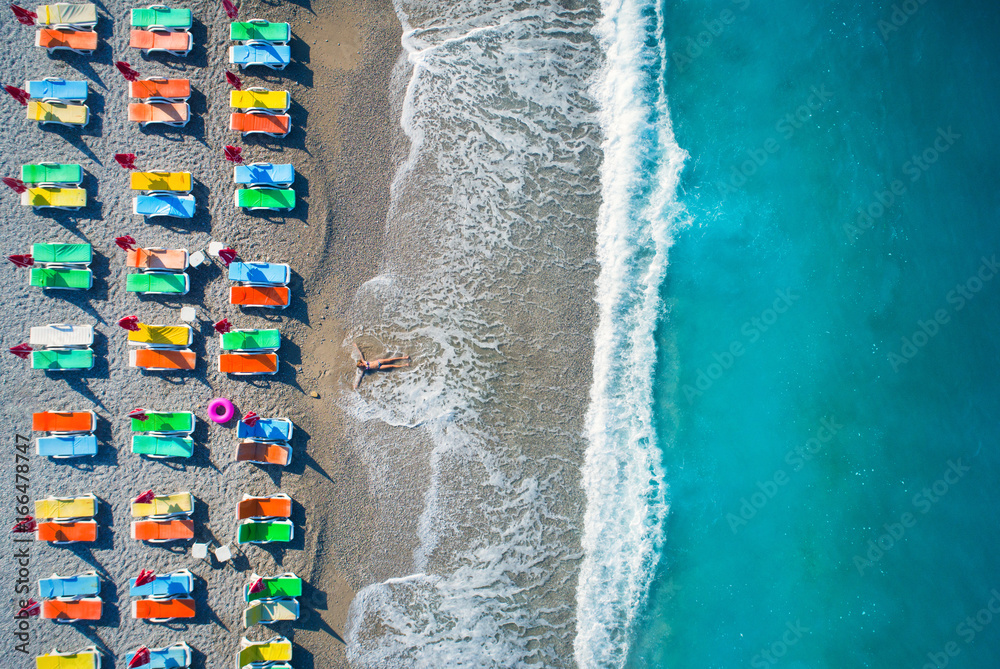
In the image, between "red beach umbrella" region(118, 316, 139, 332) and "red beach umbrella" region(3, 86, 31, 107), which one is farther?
"red beach umbrella" region(3, 86, 31, 107)

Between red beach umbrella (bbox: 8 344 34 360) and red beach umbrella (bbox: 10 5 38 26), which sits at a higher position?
red beach umbrella (bbox: 10 5 38 26)

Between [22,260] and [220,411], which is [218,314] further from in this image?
[22,260]

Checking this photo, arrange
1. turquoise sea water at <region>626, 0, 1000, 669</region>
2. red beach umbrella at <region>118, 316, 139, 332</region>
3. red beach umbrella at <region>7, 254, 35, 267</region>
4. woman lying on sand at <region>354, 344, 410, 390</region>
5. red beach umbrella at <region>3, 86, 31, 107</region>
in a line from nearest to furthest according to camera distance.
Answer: red beach umbrella at <region>118, 316, 139, 332</region> → red beach umbrella at <region>7, 254, 35, 267</region> → red beach umbrella at <region>3, 86, 31, 107</region> → woman lying on sand at <region>354, 344, 410, 390</region> → turquoise sea water at <region>626, 0, 1000, 669</region>

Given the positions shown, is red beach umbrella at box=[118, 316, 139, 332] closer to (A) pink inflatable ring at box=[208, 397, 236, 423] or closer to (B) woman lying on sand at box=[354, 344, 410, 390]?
(A) pink inflatable ring at box=[208, 397, 236, 423]

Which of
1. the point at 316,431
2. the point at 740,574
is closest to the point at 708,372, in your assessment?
the point at 740,574

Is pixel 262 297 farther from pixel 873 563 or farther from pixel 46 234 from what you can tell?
pixel 873 563

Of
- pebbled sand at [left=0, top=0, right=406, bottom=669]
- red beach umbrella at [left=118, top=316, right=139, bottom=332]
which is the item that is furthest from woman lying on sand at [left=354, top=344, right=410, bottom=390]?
red beach umbrella at [left=118, top=316, right=139, bottom=332]
